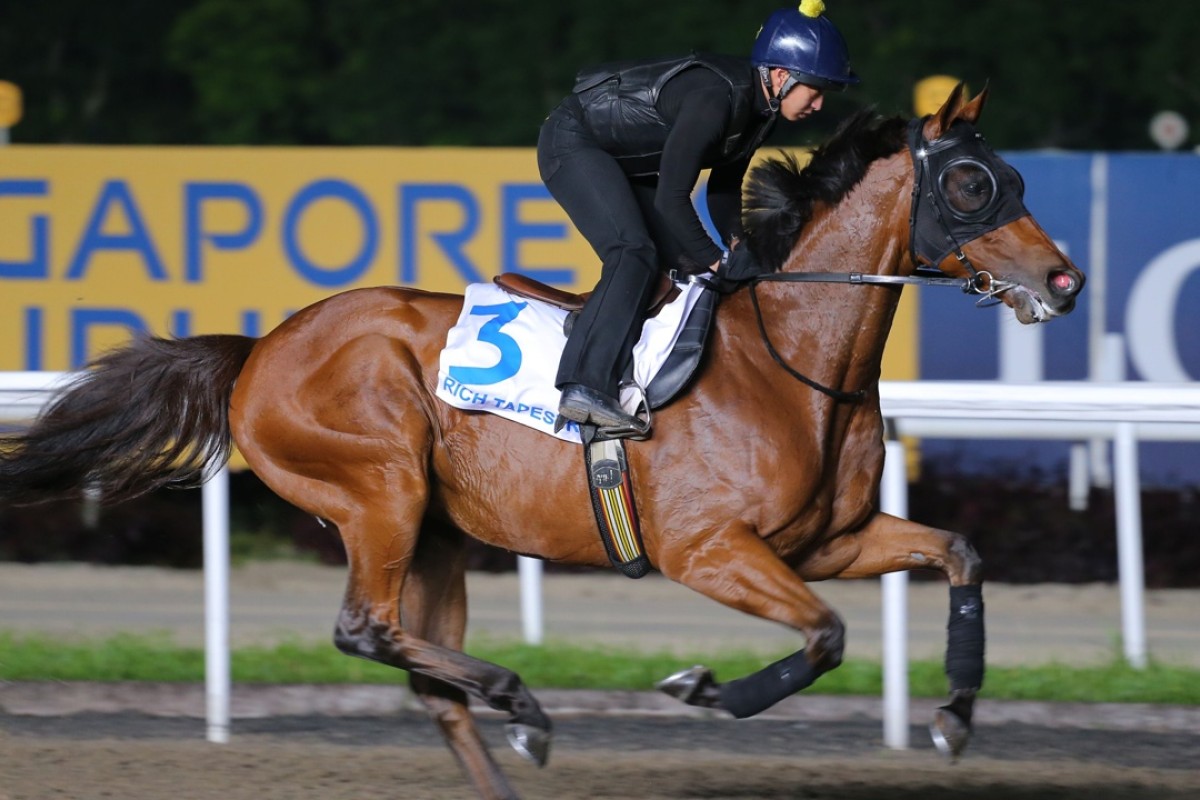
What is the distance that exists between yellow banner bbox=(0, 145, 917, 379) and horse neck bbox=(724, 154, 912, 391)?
3862 mm

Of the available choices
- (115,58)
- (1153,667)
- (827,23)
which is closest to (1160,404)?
(1153,667)

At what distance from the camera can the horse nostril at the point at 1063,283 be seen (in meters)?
3.99

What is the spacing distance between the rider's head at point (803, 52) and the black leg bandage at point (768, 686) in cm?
138

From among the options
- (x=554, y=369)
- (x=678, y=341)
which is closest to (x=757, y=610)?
(x=678, y=341)

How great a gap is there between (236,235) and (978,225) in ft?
16.3

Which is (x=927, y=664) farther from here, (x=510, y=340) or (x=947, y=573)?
(x=510, y=340)

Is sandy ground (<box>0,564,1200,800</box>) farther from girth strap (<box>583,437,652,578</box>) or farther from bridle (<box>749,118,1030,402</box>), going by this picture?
bridle (<box>749,118,1030,402</box>)

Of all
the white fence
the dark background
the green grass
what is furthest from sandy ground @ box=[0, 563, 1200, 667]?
the dark background

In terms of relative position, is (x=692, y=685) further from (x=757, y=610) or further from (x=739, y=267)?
(x=739, y=267)

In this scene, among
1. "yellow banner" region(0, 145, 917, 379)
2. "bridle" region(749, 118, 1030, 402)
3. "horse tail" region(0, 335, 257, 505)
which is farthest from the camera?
"yellow banner" region(0, 145, 917, 379)

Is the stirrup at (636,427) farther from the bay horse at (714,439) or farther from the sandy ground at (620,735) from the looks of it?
the sandy ground at (620,735)

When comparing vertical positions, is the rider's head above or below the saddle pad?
above

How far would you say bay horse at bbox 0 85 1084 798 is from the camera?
4.16 meters

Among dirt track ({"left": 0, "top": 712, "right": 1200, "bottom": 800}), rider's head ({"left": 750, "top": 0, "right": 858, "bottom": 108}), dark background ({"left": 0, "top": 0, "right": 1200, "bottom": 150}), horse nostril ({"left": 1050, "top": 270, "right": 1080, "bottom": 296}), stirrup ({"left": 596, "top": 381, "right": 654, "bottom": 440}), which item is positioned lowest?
dirt track ({"left": 0, "top": 712, "right": 1200, "bottom": 800})
